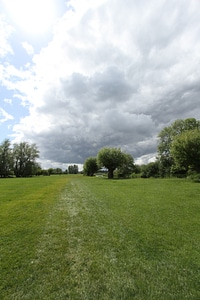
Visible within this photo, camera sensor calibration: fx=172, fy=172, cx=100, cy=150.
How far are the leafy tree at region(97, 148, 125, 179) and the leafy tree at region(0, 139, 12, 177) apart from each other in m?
50.1

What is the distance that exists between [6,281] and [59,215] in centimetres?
517

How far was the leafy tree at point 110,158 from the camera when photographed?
51031mm

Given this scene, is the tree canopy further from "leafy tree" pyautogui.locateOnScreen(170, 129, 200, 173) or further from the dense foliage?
the dense foliage

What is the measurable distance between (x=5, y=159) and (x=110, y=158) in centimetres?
5403

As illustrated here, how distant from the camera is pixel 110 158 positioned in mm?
50844

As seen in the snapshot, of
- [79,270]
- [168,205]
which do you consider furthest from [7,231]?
[168,205]

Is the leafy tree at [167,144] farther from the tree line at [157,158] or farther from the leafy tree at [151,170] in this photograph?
the leafy tree at [151,170]

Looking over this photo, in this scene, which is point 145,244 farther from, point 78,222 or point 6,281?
point 6,281

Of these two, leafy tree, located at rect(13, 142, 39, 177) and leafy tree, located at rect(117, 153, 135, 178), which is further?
leafy tree, located at rect(13, 142, 39, 177)

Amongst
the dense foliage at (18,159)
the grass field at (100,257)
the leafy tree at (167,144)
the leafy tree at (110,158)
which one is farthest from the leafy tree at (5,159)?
the grass field at (100,257)

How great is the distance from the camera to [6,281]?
381cm

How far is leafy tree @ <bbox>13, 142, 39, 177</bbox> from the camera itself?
84125mm

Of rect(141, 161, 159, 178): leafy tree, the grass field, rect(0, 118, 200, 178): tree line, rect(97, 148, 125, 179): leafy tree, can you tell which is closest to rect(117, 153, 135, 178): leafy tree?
rect(0, 118, 200, 178): tree line

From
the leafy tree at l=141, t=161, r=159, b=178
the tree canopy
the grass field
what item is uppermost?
the tree canopy
